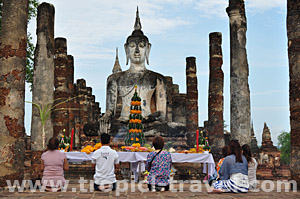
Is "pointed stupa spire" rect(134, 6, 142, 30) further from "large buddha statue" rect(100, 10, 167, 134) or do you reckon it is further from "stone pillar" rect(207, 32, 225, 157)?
"stone pillar" rect(207, 32, 225, 157)

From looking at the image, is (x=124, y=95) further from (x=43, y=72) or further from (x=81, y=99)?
(x=81, y=99)

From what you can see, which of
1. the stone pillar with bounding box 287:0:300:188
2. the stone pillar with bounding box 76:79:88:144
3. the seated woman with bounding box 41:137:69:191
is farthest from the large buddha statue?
the stone pillar with bounding box 76:79:88:144

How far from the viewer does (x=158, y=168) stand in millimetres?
7094

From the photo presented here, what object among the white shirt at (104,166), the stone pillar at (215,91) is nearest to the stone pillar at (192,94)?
the stone pillar at (215,91)

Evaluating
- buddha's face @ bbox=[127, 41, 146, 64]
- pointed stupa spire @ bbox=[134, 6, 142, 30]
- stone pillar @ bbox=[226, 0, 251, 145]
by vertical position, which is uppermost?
pointed stupa spire @ bbox=[134, 6, 142, 30]

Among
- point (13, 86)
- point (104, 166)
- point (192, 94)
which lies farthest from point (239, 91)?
point (104, 166)

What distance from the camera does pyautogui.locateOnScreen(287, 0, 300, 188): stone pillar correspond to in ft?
27.6

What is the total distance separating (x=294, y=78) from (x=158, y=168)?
350 centimetres

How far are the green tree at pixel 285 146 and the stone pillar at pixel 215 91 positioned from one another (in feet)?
111

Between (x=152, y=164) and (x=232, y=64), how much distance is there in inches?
277

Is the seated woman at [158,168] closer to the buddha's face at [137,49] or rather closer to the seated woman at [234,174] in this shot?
the seated woman at [234,174]

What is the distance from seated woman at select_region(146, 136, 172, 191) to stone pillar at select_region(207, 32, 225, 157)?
989 cm

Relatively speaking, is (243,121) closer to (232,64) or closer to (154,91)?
(232,64)

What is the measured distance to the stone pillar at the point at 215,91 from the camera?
1688 centimetres
